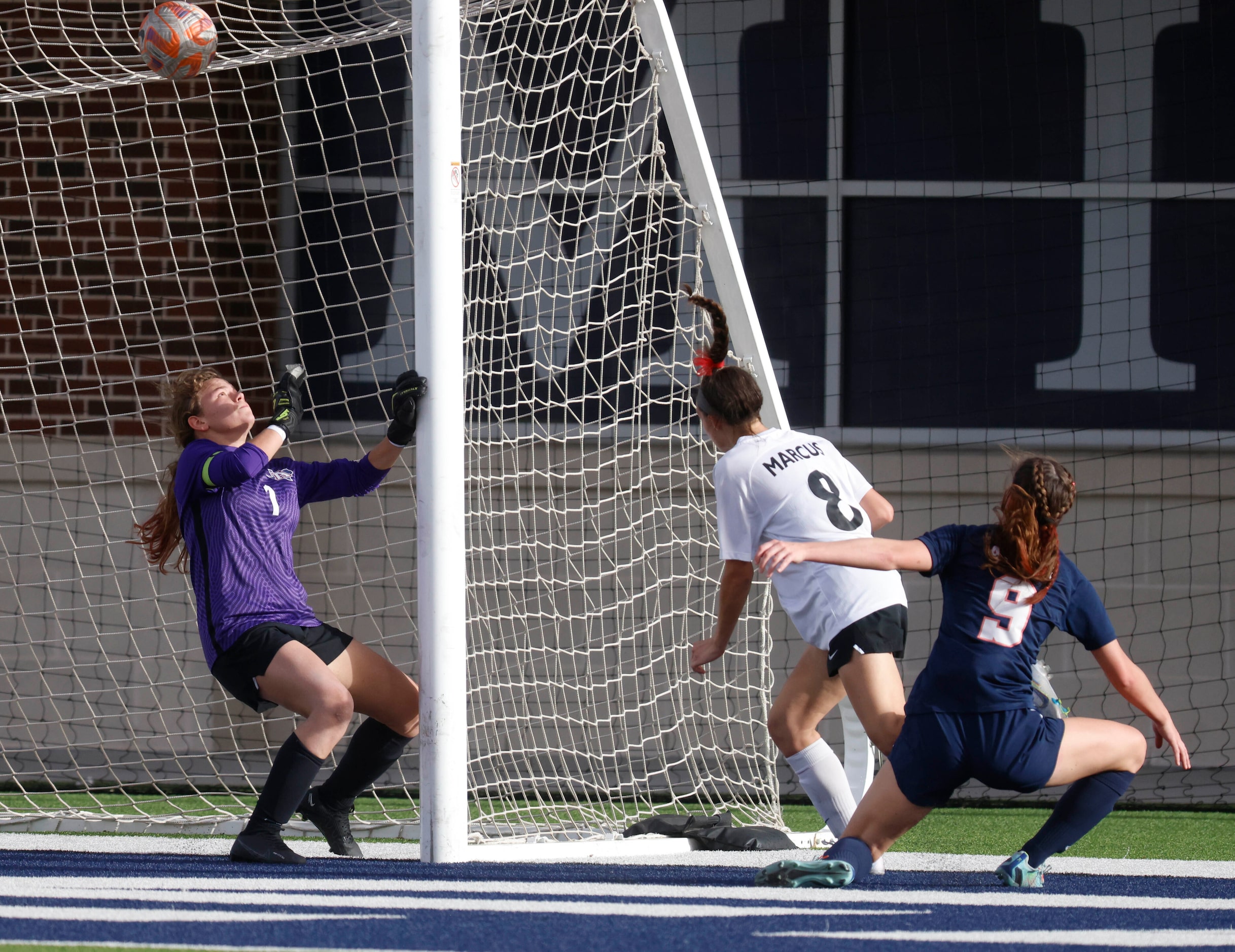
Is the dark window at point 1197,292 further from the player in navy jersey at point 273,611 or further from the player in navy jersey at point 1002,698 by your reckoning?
the player in navy jersey at point 273,611

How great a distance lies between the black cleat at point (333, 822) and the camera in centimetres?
410

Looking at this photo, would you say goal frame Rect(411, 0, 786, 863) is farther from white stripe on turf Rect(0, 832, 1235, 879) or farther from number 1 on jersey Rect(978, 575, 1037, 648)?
number 1 on jersey Rect(978, 575, 1037, 648)

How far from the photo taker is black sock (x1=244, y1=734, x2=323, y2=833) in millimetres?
3752

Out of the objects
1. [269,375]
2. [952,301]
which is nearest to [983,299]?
[952,301]

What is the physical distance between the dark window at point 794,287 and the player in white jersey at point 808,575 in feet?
12.4

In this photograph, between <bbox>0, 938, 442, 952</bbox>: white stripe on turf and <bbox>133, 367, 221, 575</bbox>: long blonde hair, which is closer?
<bbox>0, 938, 442, 952</bbox>: white stripe on turf

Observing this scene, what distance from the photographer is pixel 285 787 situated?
12.3 feet

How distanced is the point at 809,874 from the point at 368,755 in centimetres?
140

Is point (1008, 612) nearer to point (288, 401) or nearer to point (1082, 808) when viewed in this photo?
point (1082, 808)

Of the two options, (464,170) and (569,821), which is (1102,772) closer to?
(569,821)

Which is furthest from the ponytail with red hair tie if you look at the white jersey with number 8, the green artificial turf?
the green artificial turf

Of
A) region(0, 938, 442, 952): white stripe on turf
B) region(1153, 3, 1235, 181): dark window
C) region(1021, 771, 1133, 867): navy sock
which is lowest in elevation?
region(1021, 771, 1133, 867): navy sock

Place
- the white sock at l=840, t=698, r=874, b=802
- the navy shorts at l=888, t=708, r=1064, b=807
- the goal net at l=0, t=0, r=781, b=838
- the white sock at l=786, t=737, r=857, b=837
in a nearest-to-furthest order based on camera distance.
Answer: the navy shorts at l=888, t=708, r=1064, b=807 < the white sock at l=786, t=737, r=857, b=837 < the white sock at l=840, t=698, r=874, b=802 < the goal net at l=0, t=0, r=781, b=838

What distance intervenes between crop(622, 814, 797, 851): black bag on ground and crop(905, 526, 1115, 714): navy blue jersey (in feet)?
4.17
